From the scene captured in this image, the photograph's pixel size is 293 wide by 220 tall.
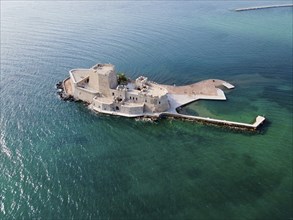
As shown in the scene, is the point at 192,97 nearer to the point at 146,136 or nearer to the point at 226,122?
the point at 226,122

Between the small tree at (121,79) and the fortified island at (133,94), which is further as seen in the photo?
the small tree at (121,79)

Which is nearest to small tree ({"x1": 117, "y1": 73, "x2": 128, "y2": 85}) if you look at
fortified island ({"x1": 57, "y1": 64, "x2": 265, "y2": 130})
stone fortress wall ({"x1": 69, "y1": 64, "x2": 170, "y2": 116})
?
fortified island ({"x1": 57, "y1": 64, "x2": 265, "y2": 130})

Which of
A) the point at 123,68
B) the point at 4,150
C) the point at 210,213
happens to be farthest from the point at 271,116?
the point at 4,150

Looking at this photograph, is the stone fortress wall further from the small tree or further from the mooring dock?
the mooring dock

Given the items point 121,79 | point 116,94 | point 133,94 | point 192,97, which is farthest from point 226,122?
point 121,79

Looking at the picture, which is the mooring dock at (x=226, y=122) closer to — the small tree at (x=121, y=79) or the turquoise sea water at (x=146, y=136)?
the turquoise sea water at (x=146, y=136)

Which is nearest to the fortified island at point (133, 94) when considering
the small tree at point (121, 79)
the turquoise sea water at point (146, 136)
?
the small tree at point (121, 79)
